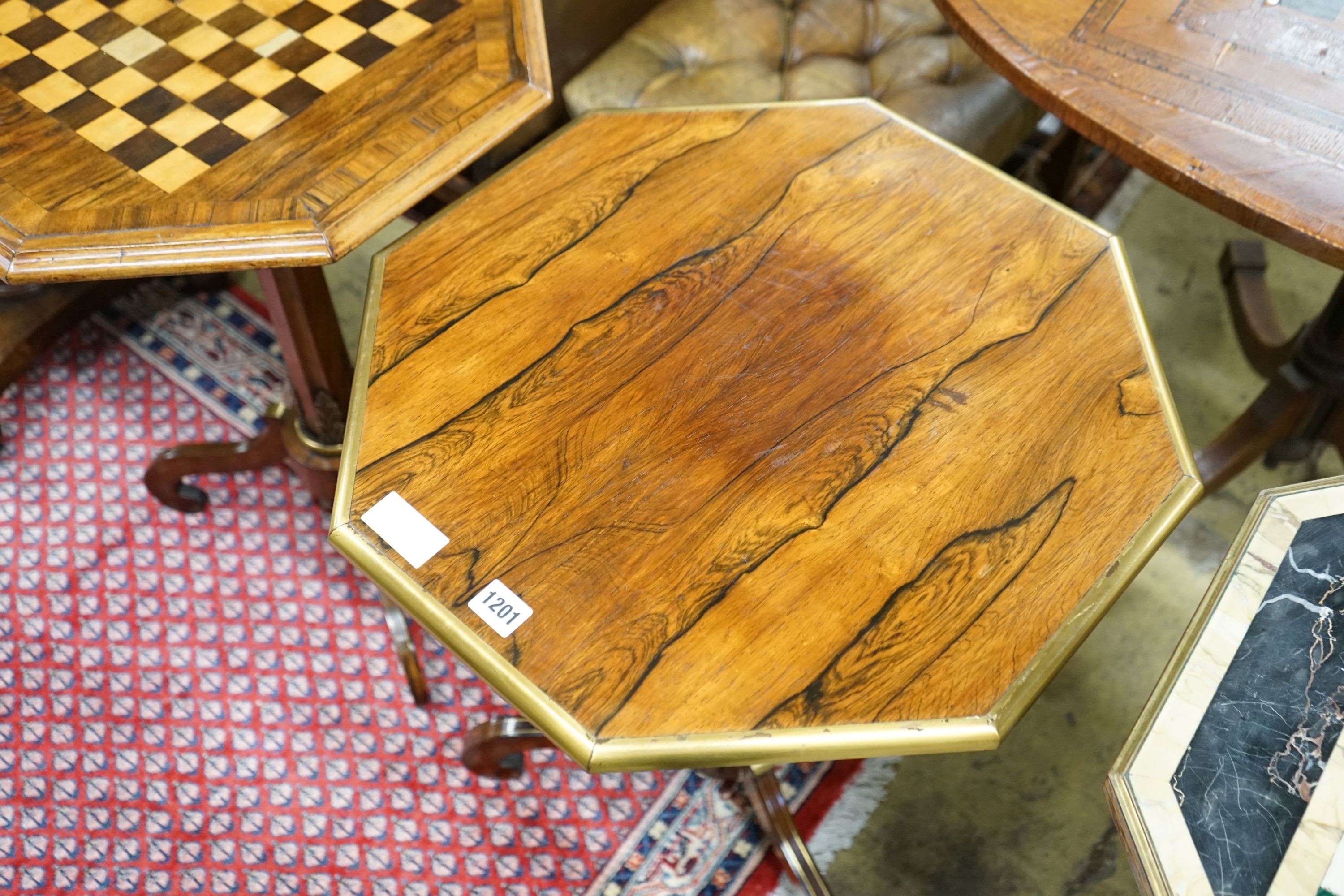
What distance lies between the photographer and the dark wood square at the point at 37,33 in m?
1.21

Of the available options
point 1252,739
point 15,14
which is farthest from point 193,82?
point 1252,739

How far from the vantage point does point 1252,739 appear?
0.80m

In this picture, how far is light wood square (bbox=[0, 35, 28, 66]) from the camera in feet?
3.92

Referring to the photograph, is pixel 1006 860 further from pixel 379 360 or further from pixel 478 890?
pixel 379 360

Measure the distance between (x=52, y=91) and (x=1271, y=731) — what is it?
53.2 inches

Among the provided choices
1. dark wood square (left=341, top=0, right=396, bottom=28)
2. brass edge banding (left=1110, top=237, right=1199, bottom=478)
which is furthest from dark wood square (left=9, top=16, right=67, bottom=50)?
brass edge banding (left=1110, top=237, right=1199, bottom=478)

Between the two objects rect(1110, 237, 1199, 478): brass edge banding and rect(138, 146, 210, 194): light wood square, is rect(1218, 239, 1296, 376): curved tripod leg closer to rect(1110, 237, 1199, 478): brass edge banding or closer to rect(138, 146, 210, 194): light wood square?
rect(1110, 237, 1199, 478): brass edge banding

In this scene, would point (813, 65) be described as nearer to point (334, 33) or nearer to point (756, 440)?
point (334, 33)

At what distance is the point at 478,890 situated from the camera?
56.3 inches

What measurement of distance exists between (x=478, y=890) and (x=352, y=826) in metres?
0.21

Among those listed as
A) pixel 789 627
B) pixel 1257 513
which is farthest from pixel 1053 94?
pixel 789 627

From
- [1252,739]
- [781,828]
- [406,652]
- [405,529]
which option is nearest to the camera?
[1252,739]

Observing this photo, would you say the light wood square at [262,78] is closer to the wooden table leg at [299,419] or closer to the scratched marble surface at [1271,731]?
the wooden table leg at [299,419]

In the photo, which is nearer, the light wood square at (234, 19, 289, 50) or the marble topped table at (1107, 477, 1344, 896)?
the marble topped table at (1107, 477, 1344, 896)
